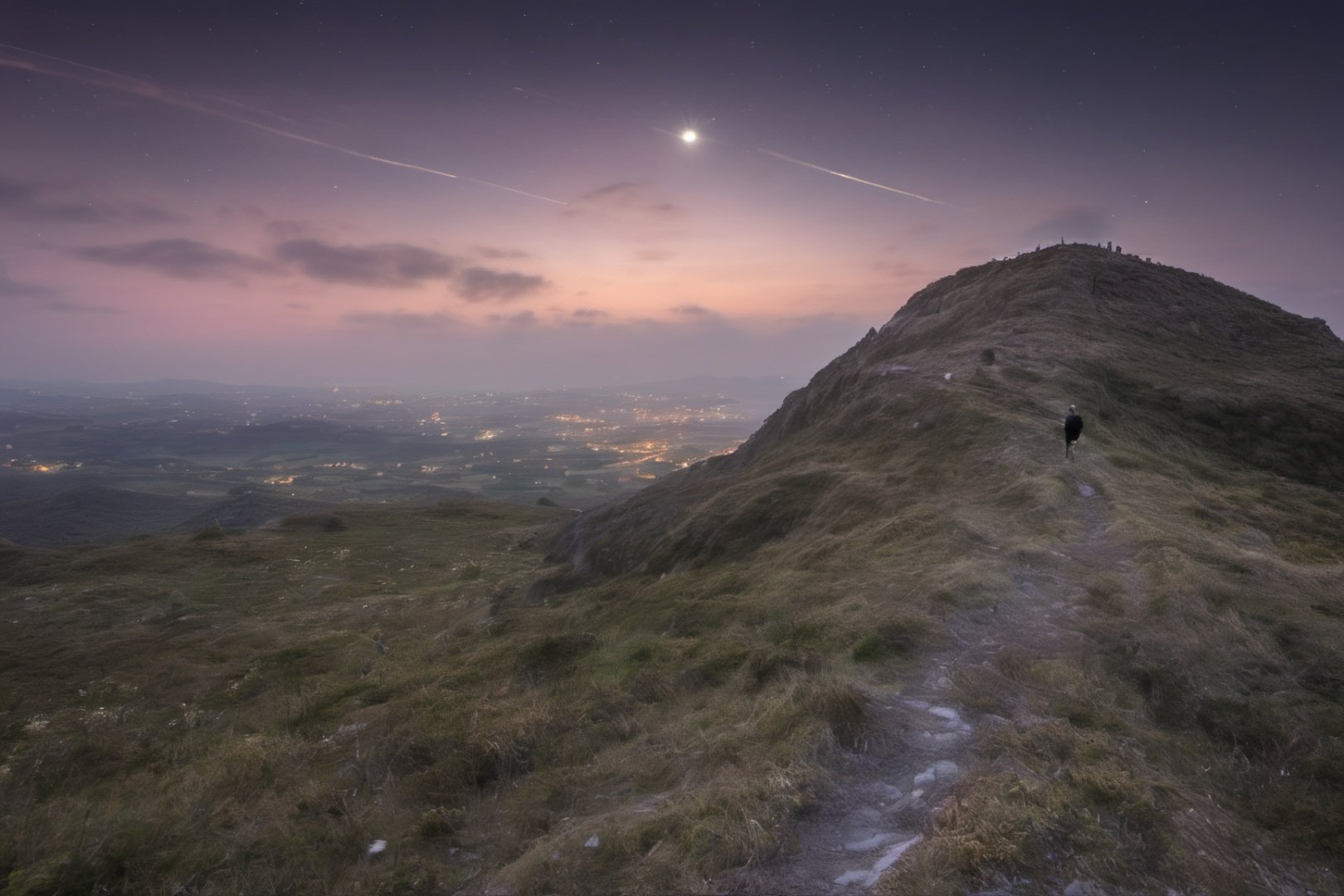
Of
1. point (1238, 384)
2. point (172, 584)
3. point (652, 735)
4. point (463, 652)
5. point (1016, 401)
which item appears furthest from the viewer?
point (172, 584)

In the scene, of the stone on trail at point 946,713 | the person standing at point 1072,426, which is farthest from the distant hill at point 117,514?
the stone on trail at point 946,713

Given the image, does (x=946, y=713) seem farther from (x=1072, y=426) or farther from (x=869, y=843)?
(x=1072, y=426)

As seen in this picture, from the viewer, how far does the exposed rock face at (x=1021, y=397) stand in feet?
81.0

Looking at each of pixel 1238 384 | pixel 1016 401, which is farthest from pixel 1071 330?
pixel 1016 401

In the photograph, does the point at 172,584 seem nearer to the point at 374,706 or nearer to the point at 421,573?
the point at 421,573

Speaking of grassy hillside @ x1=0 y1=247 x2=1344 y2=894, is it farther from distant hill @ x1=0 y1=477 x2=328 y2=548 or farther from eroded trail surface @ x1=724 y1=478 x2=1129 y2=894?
distant hill @ x1=0 y1=477 x2=328 y2=548

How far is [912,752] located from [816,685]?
1756mm

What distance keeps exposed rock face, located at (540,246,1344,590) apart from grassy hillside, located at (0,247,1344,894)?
0.33 meters

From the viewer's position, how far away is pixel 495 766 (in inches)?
414

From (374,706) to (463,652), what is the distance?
4503 millimetres

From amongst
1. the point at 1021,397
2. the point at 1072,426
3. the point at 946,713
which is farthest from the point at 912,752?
the point at 1021,397

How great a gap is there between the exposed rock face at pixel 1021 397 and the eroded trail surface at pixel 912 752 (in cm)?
822

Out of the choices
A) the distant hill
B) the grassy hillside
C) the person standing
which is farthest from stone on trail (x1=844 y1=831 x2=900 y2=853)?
the distant hill

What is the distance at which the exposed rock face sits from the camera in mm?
24688
